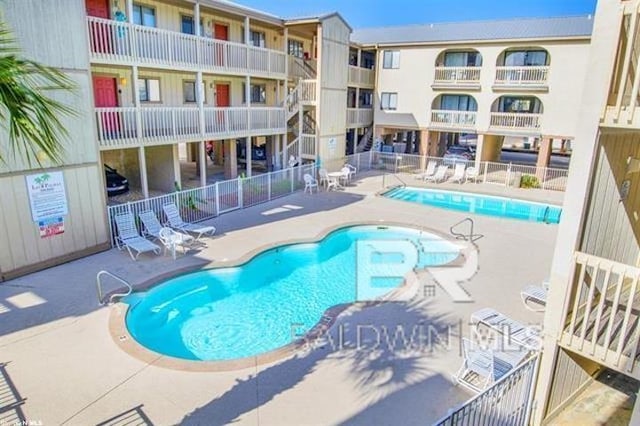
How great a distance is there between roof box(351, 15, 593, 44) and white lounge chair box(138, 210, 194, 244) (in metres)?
20.9

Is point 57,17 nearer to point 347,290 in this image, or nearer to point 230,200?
point 230,200

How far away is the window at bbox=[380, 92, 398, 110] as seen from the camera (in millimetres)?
29136

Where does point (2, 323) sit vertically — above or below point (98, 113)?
below

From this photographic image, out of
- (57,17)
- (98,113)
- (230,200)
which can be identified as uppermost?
(57,17)

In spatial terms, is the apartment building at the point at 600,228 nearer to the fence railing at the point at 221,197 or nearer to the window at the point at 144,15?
the fence railing at the point at 221,197

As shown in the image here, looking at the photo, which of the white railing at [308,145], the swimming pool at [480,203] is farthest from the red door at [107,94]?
the swimming pool at [480,203]

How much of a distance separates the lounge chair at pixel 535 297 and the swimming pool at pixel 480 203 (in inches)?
367

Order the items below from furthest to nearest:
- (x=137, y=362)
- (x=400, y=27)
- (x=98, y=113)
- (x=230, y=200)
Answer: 1. (x=400, y=27)
2. (x=230, y=200)
3. (x=98, y=113)
4. (x=137, y=362)

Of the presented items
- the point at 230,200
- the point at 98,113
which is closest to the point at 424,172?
the point at 230,200

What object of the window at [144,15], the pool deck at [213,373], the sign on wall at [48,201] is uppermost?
the window at [144,15]

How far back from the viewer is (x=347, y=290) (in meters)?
12.1

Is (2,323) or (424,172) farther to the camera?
(424,172)

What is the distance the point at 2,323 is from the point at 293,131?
18257 millimetres

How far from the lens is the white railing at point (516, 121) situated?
967 inches
